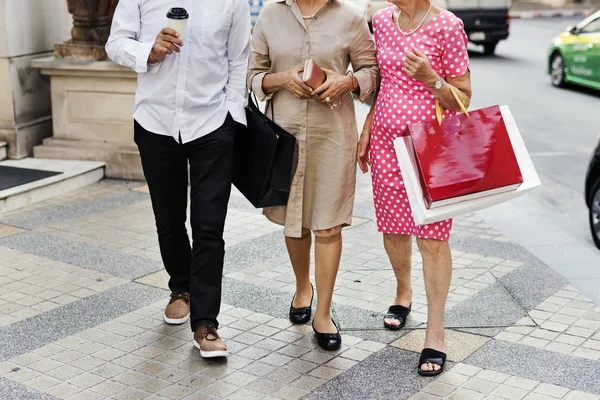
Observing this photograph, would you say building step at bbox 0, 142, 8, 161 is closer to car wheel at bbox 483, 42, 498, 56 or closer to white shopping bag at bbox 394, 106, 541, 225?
white shopping bag at bbox 394, 106, 541, 225

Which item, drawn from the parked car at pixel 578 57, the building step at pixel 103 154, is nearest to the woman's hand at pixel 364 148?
the building step at pixel 103 154

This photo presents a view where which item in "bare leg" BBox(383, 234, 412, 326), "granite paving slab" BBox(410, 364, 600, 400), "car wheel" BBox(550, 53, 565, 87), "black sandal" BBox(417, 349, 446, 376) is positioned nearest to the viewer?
"granite paving slab" BBox(410, 364, 600, 400)

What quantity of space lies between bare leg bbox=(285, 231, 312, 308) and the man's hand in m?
1.29

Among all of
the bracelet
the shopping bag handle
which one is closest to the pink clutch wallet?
the shopping bag handle

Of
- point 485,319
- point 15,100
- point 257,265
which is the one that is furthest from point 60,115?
point 485,319

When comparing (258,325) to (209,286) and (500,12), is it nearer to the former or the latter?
(209,286)

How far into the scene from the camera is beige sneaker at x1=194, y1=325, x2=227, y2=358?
4.54 metres

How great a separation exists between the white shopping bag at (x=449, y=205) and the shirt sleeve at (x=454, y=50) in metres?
0.30

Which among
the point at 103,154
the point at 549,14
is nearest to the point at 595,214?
the point at 103,154

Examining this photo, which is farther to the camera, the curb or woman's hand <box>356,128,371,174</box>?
the curb

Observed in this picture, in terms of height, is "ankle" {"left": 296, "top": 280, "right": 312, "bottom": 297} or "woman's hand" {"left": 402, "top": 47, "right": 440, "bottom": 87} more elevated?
"woman's hand" {"left": 402, "top": 47, "right": 440, "bottom": 87}

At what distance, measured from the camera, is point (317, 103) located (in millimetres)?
4625

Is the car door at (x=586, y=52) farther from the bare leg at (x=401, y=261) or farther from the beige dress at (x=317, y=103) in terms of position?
the beige dress at (x=317, y=103)

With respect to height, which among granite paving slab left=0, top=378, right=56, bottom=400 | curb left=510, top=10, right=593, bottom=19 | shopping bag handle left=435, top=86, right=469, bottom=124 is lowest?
curb left=510, top=10, right=593, bottom=19
